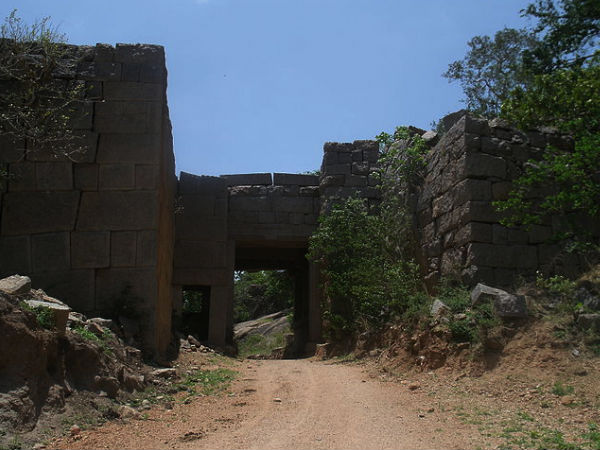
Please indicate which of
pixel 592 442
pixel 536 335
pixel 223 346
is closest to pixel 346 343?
pixel 223 346

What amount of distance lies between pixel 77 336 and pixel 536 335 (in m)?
4.92

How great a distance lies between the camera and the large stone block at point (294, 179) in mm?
14055

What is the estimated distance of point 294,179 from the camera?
14.1 meters

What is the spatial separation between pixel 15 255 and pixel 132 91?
2.86 meters

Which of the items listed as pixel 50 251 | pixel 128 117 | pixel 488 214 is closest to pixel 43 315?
pixel 50 251

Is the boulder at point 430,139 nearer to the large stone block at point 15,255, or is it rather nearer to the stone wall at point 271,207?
the stone wall at point 271,207

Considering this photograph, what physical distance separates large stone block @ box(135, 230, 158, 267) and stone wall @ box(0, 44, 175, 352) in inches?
0.6

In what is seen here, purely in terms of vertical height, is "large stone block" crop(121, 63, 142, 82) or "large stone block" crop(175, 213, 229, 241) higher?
"large stone block" crop(121, 63, 142, 82)

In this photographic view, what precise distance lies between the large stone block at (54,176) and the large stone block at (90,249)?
2.38ft

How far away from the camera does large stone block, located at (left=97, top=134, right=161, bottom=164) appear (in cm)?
849

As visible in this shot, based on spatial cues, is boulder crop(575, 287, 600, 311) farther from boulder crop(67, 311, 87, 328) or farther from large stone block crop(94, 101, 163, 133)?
large stone block crop(94, 101, 163, 133)

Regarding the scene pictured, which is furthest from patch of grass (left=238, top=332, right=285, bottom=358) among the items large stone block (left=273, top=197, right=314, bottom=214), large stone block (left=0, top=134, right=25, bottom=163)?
large stone block (left=0, top=134, right=25, bottom=163)

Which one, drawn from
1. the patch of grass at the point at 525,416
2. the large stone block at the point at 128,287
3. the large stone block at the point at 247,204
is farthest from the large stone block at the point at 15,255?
the patch of grass at the point at 525,416

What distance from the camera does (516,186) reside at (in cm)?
868
